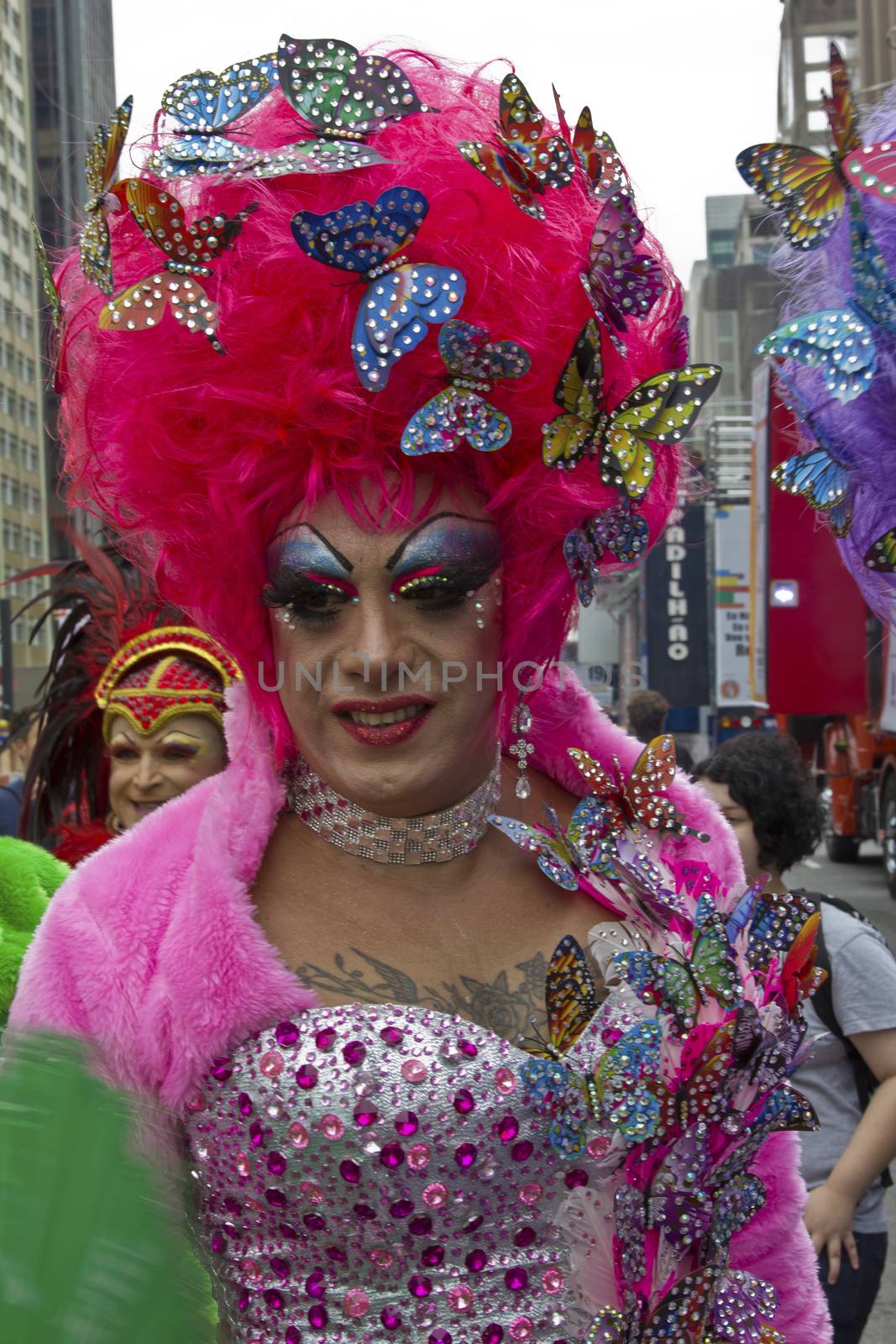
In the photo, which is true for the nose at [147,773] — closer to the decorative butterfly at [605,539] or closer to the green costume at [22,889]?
the green costume at [22,889]

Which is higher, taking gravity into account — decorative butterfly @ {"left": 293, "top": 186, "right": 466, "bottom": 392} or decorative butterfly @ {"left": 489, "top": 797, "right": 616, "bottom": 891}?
decorative butterfly @ {"left": 293, "top": 186, "right": 466, "bottom": 392}

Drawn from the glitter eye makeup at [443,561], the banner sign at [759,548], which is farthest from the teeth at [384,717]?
the banner sign at [759,548]

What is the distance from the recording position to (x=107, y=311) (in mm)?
1754

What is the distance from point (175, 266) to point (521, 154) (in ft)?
1.47

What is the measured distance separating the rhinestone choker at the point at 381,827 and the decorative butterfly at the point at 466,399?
476 millimetres

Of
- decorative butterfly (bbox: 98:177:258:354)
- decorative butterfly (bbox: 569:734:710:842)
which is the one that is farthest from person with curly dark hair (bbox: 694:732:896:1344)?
decorative butterfly (bbox: 98:177:258:354)

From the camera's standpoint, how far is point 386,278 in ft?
5.51

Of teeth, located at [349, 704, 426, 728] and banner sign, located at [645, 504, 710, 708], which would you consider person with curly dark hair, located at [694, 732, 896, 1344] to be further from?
banner sign, located at [645, 504, 710, 708]

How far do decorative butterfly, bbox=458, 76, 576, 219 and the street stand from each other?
3.32m

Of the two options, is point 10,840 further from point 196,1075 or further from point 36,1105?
point 36,1105

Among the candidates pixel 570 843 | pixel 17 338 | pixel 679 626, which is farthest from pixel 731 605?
pixel 17 338

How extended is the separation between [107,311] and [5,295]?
44106 mm

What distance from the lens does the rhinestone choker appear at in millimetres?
1848

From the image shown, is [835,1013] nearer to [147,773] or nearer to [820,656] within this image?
[147,773]
